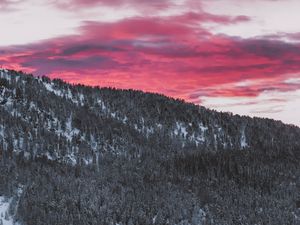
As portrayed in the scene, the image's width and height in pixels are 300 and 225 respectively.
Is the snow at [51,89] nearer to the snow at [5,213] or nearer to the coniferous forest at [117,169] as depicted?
the coniferous forest at [117,169]

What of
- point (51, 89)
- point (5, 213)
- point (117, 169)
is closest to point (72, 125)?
point (51, 89)

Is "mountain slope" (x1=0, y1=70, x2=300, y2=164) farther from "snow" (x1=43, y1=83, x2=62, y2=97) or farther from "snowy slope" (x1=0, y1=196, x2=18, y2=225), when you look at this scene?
"snowy slope" (x1=0, y1=196, x2=18, y2=225)

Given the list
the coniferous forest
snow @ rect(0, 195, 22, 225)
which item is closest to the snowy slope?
snow @ rect(0, 195, 22, 225)

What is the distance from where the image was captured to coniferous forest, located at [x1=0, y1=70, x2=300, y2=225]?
80062 millimetres

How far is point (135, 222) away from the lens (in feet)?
265

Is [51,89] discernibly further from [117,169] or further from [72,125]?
[117,169]

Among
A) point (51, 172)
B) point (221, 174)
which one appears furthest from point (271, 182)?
point (51, 172)

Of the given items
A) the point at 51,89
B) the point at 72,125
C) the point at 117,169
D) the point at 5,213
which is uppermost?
the point at 51,89

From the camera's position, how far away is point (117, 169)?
13075 cm

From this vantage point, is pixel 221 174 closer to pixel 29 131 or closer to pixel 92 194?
pixel 29 131

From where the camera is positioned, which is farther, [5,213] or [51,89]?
[51,89]

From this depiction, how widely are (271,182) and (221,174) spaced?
1269 centimetres

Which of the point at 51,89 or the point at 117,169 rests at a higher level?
the point at 51,89

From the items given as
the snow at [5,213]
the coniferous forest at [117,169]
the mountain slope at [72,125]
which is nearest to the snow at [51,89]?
the mountain slope at [72,125]
